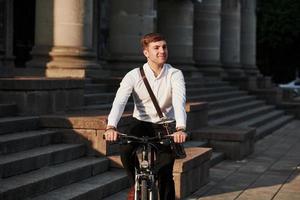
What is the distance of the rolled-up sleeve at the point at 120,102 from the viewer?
17.7 feet

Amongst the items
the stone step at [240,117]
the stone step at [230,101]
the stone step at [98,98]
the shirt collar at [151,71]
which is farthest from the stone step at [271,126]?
the shirt collar at [151,71]

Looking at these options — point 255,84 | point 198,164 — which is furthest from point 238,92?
point 198,164

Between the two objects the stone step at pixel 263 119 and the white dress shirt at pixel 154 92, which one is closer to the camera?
the white dress shirt at pixel 154 92

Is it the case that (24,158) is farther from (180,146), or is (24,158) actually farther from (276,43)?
(276,43)

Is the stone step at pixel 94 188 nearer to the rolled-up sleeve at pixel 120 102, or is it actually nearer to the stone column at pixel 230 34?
the rolled-up sleeve at pixel 120 102

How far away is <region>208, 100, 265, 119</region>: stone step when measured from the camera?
52.6 feet

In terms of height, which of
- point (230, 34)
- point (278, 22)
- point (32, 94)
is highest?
point (278, 22)

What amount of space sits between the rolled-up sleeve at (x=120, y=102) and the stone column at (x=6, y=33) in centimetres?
1046

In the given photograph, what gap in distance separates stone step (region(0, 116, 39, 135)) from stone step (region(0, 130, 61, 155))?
9 cm

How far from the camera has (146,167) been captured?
17.5ft

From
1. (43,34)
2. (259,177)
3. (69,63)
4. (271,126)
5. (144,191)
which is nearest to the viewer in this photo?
(144,191)

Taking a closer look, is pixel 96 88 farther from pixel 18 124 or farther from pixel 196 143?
pixel 18 124

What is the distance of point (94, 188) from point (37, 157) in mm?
752

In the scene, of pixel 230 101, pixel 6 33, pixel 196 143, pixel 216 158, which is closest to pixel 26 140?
pixel 196 143
